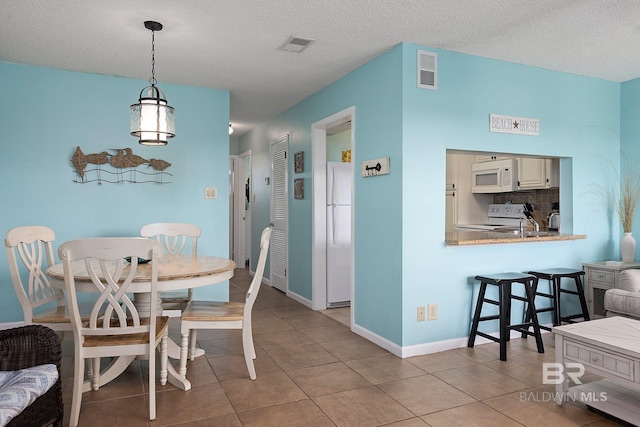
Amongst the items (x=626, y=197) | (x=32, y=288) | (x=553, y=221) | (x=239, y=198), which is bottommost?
(x=32, y=288)

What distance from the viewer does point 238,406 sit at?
2.48 meters

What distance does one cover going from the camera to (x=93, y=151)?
4086 mm

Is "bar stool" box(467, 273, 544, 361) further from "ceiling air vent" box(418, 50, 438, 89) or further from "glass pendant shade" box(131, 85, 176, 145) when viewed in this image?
"glass pendant shade" box(131, 85, 176, 145)

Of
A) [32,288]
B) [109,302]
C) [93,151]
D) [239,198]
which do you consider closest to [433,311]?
[109,302]

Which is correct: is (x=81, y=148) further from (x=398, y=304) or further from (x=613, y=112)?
(x=613, y=112)

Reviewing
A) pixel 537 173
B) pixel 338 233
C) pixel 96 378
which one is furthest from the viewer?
pixel 537 173

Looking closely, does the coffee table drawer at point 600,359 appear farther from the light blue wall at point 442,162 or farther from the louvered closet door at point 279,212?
the louvered closet door at point 279,212

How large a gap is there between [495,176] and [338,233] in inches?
93.2

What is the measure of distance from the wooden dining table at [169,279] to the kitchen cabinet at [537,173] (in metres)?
3.67

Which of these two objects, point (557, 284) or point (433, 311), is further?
point (557, 284)

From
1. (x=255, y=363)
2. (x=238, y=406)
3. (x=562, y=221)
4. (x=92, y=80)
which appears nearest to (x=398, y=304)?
(x=255, y=363)

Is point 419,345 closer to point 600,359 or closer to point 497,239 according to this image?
point 497,239

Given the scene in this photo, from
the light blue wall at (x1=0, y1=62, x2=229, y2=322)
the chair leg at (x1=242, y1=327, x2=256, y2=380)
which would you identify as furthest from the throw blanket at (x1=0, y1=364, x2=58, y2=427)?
the light blue wall at (x1=0, y1=62, x2=229, y2=322)

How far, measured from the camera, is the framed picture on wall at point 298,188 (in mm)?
5099
